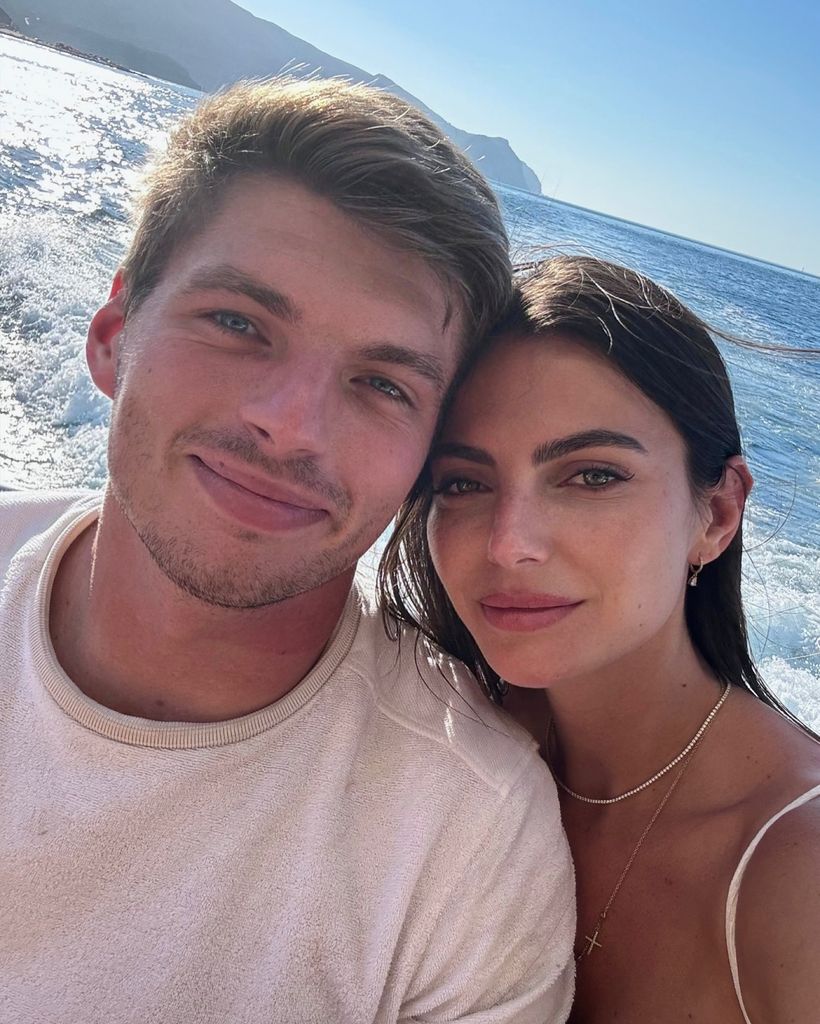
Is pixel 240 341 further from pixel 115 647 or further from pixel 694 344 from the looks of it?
pixel 694 344

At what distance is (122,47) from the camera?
298 feet

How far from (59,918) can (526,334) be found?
145 centimetres

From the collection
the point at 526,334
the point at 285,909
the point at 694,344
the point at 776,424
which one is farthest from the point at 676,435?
the point at 776,424

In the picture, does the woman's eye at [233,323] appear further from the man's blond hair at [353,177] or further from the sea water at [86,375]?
Answer: the sea water at [86,375]

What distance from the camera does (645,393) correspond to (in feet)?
6.16

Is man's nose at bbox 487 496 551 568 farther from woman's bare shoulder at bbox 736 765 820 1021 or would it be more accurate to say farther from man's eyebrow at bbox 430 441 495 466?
woman's bare shoulder at bbox 736 765 820 1021

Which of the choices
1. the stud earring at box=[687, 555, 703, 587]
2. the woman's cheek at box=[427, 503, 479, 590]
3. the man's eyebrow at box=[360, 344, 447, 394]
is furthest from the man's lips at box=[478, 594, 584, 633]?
the stud earring at box=[687, 555, 703, 587]

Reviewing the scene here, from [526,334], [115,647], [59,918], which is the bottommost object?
[59,918]

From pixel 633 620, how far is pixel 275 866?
2.99ft

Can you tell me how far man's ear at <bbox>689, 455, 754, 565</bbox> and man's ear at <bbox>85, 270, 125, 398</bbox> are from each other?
145 centimetres

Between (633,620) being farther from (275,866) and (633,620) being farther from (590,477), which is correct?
(275,866)

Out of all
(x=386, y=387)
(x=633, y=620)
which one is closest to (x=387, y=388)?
(x=386, y=387)

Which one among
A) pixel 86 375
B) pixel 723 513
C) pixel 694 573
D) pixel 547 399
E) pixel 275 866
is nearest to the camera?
pixel 275 866

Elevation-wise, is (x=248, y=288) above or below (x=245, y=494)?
above
